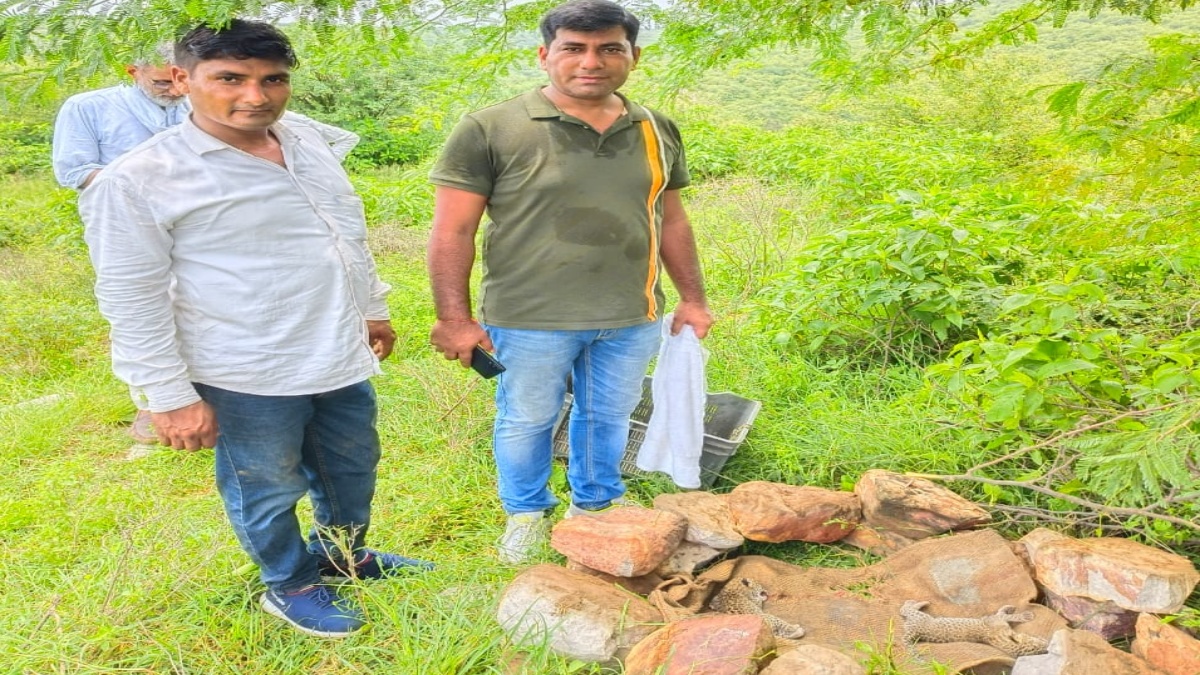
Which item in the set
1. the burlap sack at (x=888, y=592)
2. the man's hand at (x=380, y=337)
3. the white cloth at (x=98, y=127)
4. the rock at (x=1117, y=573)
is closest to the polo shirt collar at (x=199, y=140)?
the man's hand at (x=380, y=337)

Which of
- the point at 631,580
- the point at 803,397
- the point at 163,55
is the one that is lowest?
the point at 803,397

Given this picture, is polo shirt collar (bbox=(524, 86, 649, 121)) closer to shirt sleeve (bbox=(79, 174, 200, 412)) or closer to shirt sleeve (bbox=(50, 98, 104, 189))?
shirt sleeve (bbox=(79, 174, 200, 412))

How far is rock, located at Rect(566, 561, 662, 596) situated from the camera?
2469 mm

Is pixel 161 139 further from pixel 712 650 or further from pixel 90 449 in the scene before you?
pixel 90 449

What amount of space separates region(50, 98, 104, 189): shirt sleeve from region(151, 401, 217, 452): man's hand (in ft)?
6.57

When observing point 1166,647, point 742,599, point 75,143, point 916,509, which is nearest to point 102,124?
point 75,143

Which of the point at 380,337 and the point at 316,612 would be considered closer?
the point at 316,612

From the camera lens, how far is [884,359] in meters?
3.96

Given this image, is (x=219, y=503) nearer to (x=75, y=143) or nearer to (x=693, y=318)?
(x=75, y=143)

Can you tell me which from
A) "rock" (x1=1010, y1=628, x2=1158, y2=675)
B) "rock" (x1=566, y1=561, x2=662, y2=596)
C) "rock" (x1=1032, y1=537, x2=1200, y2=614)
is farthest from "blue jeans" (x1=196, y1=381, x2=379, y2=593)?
"rock" (x1=1032, y1=537, x2=1200, y2=614)

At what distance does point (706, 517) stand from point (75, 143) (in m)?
2.99

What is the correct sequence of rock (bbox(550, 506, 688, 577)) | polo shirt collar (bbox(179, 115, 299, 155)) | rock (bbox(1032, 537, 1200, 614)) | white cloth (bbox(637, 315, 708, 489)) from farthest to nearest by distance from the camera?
white cloth (bbox(637, 315, 708, 489))
rock (bbox(550, 506, 688, 577))
rock (bbox(1032, 537, 1200, 614))
polo shirt collar (bbox(179, 115, 299, 155))

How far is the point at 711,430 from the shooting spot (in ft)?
11.6

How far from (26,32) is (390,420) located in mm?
2637
